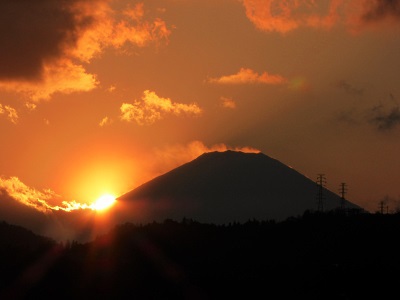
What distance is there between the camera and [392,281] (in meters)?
89.5

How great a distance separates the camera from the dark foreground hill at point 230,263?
92812 mm

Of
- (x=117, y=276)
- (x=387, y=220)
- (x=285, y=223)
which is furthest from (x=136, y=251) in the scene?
(x=387, y=220)

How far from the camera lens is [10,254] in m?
117

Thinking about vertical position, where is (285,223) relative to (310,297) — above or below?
above

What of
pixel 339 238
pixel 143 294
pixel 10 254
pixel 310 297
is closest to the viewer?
pixel 310 297

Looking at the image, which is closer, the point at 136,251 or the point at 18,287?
the point at 18,287

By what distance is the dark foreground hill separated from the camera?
92.8 m

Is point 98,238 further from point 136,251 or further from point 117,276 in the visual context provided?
point 117,276

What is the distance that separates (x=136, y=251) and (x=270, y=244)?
16225mm

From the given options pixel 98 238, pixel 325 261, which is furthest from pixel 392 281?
pixel 98 238

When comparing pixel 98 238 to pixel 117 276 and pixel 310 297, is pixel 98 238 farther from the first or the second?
pixel 310 297

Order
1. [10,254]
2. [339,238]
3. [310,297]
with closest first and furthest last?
1. [310,297]
2. [339,238]
3. [10,254]

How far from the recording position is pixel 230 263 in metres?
106

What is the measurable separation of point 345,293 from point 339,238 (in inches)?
871
